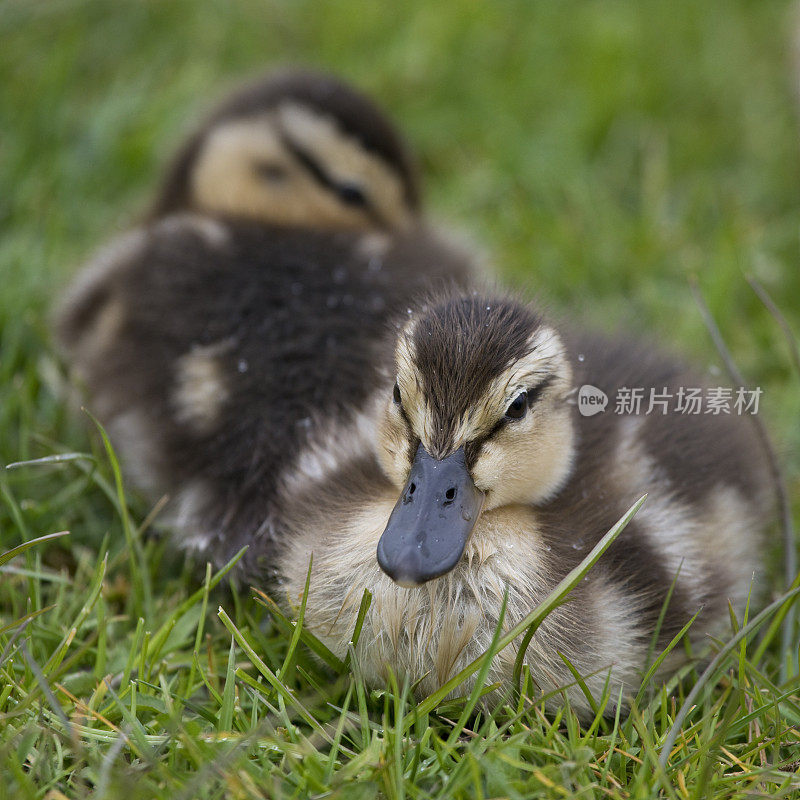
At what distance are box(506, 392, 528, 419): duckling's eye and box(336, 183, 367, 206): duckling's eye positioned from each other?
3.18ft

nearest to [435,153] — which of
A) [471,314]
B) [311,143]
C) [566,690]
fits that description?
[311,143]

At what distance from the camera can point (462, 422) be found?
1313mm

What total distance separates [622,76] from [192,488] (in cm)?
219

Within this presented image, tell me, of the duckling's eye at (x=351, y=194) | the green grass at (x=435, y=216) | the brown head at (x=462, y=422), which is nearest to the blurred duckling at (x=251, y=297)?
the duckling's eye at (x=351, y=194)

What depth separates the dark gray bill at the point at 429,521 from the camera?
1.25m

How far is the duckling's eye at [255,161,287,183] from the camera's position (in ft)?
7.10

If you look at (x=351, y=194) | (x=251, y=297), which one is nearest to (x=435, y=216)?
(x=351, y=194)

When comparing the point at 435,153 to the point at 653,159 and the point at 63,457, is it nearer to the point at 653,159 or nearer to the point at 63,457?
the point at 653,159

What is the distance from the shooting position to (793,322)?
2.45m

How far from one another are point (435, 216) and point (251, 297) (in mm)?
931

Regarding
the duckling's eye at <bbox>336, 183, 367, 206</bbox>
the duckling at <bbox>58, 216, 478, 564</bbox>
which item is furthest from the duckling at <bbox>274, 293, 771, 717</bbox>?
the duckling's eye at <bbox>336, 183, 367, 206</bbox>

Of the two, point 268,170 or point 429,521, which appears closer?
Result: point 429,521

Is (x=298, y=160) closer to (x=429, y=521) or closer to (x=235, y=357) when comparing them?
(x=235, y=357)

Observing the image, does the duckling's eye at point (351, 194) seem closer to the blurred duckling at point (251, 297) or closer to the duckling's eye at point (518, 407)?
the blurred duckling at point (251, 297)
